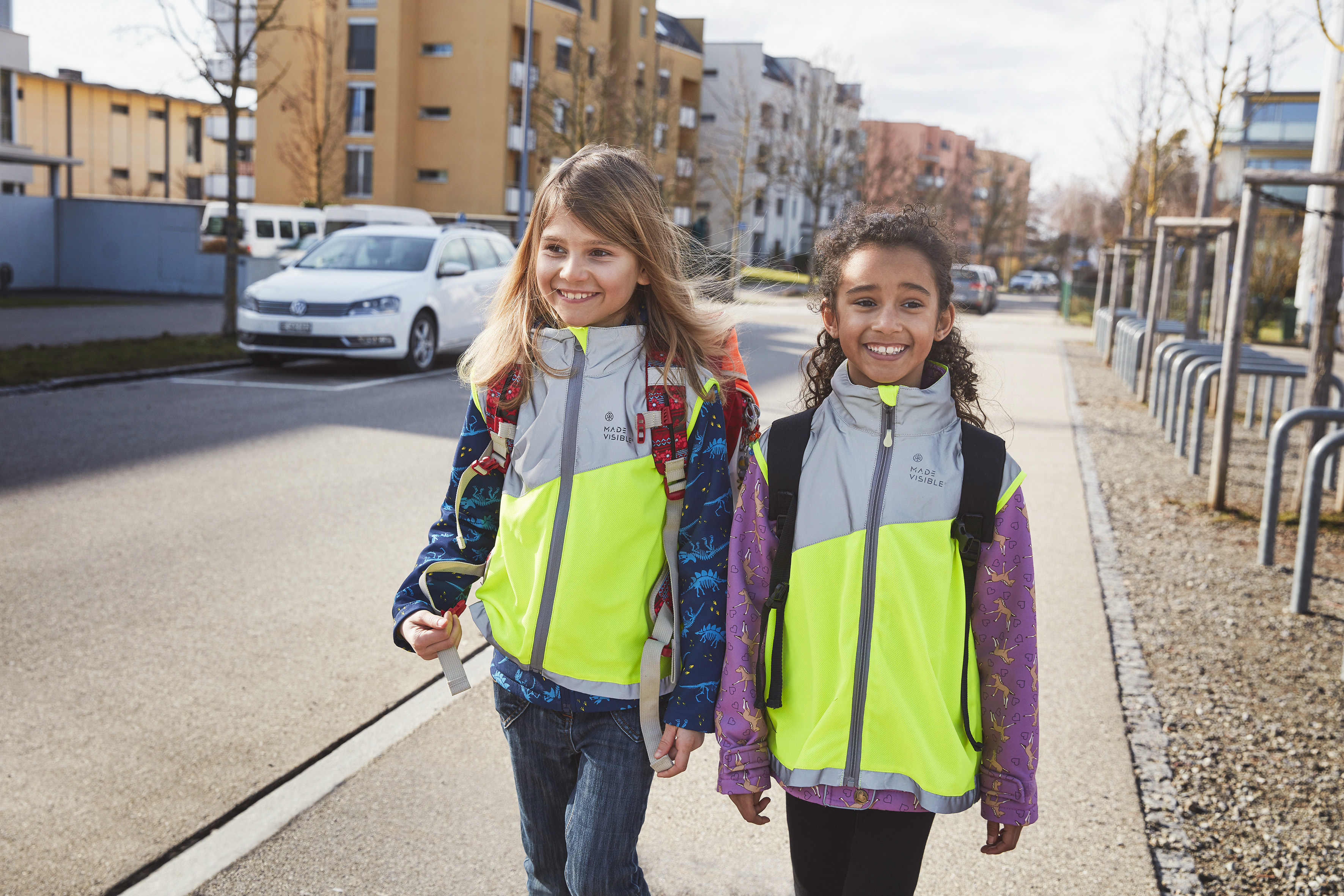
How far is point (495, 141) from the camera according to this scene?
46219 millimetres

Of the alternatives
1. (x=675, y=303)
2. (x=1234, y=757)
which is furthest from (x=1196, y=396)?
(x=675, y=303)

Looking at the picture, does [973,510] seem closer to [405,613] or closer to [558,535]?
[558,535]

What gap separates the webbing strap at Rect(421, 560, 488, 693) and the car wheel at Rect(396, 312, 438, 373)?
11.9 m

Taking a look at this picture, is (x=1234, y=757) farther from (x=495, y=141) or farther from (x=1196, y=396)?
(x=495, y=141)

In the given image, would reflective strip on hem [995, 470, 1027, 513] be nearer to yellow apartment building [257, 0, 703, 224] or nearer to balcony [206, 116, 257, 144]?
yellow apartment building [257, 0, 703, 224]

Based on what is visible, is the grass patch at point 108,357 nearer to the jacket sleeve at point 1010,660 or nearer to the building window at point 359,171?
the jacket sleeve at point 1010,660

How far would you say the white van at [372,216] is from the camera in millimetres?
31203

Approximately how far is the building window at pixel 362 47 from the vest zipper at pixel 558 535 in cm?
4655

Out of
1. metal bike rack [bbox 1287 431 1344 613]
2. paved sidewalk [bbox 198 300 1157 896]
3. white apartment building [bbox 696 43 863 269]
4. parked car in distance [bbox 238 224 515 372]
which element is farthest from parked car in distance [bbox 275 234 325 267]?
white apartment building [bbox 696 43 863 269]

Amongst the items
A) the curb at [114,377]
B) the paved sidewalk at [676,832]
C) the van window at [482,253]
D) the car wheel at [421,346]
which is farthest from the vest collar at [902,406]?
the van window at [482,253]

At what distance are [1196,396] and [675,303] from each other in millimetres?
7414

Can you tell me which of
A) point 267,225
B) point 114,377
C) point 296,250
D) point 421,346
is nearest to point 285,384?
point 114,377

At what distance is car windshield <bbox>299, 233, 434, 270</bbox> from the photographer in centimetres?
1431

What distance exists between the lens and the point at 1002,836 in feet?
6.52
